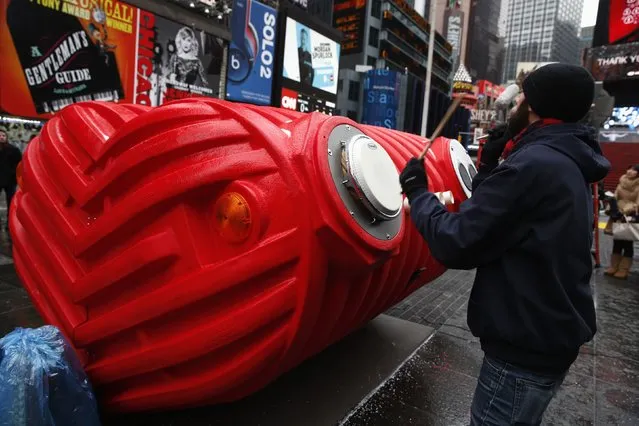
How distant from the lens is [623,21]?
99.6 ft

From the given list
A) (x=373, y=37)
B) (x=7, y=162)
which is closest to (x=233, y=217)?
(x=7, y=162)

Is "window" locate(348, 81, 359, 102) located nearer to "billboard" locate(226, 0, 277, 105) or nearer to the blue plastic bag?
"billboard" locate(226, 0, 277, 105)

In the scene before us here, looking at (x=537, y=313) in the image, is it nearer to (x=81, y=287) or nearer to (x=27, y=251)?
(x=81, y=287)

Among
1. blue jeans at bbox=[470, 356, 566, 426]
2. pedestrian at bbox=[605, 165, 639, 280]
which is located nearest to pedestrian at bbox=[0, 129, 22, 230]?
blue jeans at bbox=[470, 356, 566, 426]

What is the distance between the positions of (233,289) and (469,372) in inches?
86.0

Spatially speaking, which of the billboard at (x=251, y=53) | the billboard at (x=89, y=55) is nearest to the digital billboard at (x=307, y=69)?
the billboard at (x=251, y=53)

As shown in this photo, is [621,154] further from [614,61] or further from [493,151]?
[493,151]

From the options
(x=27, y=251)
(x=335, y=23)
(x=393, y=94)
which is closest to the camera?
(x=27, y=251)

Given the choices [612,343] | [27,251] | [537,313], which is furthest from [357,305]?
[612,343]

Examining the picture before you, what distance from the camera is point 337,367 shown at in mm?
3037

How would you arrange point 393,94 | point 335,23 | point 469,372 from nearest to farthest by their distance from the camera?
point 469,372
point 393,94
point 335,23

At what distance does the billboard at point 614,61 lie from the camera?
95.3 ft

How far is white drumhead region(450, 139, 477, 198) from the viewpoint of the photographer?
10.9 feet

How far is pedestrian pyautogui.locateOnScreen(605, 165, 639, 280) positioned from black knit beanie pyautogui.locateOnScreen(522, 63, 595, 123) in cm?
664
